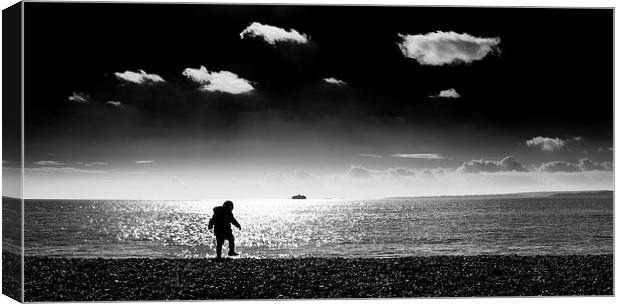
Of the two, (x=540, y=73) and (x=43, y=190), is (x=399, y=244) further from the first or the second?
(x=43, y=190)

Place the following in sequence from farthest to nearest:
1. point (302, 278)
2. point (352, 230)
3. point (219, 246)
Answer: point (352, 230) → point (219, 246) → point (302, 278)

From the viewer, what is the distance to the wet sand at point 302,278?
17688 mm

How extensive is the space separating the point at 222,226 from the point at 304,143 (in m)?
1.90

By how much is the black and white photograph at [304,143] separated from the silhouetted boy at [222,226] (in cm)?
3

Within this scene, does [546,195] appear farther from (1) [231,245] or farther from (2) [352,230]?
(1) [231,245]

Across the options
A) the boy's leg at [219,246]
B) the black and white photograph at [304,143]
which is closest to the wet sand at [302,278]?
the black and white photograph at [304,143]

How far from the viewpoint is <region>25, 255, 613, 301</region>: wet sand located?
17.7 metres

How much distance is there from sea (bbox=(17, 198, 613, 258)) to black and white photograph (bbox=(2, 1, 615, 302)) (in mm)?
58

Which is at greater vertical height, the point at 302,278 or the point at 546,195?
the point at 546,195

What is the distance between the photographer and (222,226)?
18.6 metres

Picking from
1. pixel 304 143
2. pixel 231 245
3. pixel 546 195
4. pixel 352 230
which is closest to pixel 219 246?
pixel 231 245

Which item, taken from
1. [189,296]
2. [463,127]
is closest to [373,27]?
[463,127]

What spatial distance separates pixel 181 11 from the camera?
59.6 feet

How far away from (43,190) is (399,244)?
633 centimetres
